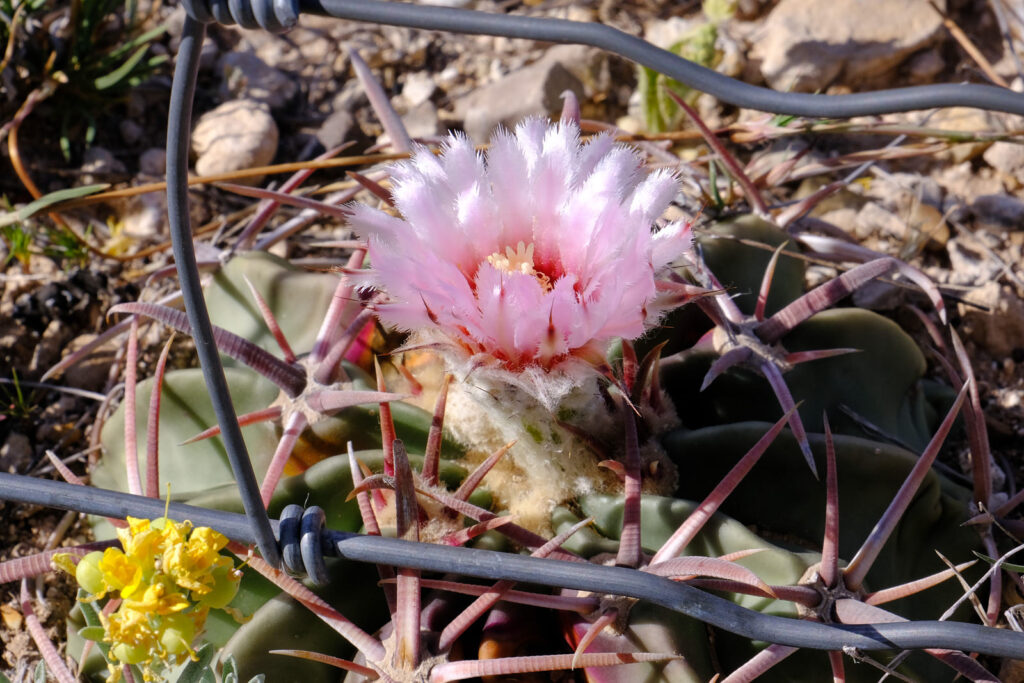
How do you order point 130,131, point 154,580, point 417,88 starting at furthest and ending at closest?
point 417,88
point 130,131
point 154,580

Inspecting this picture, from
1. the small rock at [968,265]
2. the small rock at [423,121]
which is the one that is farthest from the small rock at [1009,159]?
the small rock at [423,121]

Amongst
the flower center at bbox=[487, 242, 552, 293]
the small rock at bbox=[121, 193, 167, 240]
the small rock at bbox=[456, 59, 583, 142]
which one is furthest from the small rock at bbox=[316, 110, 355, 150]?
the flower center at bbox=[487, 242, 552, 293]

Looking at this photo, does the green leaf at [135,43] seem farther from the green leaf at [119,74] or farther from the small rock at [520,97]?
the small rock at [520,97]

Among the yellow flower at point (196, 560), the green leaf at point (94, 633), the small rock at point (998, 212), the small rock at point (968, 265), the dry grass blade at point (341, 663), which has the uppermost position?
the small rock at point (998, 212)

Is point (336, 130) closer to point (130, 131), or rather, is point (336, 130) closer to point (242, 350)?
point (130, 131)

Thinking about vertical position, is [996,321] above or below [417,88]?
below

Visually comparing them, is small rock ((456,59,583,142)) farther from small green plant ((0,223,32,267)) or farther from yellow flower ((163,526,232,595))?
yellow flower ((163,526,232,595))

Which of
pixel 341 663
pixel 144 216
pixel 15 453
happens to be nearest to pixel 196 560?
pixel 341 663
